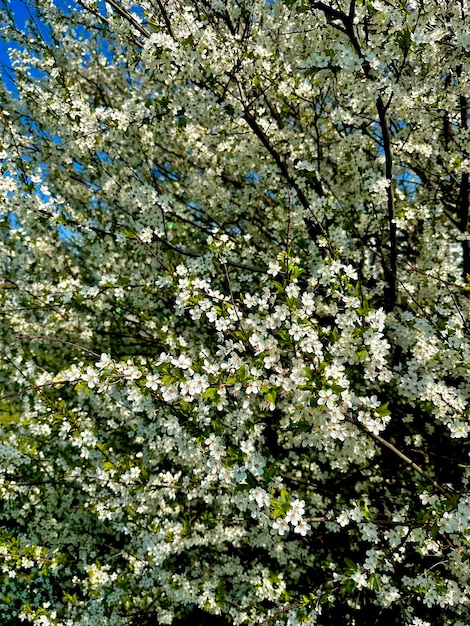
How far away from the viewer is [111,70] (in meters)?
8.41

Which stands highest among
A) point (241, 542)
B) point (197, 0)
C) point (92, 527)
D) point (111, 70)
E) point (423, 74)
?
point (111, 70)

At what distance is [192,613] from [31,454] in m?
3.76

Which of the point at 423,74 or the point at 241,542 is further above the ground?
the point at 423,74

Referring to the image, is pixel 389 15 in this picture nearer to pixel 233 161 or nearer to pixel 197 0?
pixel 197 0

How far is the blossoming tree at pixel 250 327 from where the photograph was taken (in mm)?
3516

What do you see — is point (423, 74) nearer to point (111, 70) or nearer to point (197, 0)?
point (197, 0)

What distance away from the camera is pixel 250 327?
11.5 feet

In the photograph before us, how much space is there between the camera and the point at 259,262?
6230mm

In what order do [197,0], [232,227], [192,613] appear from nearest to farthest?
[197,0] → [192,613] → [232,227]

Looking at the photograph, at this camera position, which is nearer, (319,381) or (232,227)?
(319,381)

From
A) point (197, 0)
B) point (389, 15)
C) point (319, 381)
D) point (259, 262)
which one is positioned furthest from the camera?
point (259, 262)

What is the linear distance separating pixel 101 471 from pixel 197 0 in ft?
17.8

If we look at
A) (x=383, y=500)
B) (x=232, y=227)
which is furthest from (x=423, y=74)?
(x=383, y=500)

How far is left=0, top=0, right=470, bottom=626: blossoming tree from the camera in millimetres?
3516
